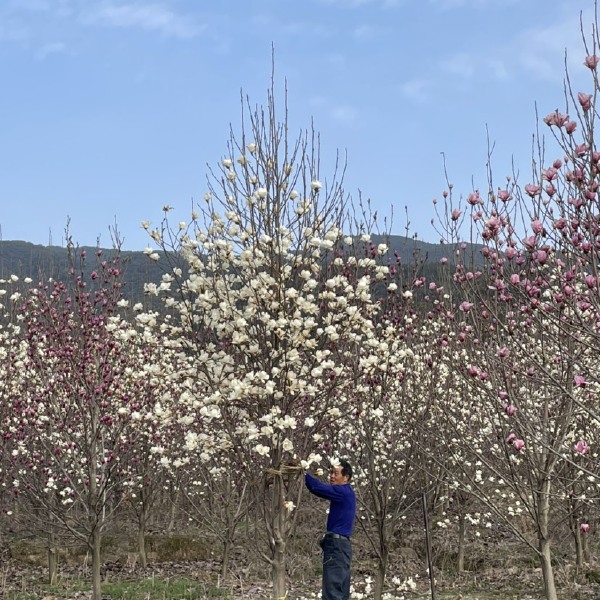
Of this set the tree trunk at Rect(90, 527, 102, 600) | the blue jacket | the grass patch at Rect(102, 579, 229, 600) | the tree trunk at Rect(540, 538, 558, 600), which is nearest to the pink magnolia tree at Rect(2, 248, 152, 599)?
the tree trunk at Rect(90, 527, 102, 600)

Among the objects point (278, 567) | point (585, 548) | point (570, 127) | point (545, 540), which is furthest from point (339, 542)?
point (585, 548)

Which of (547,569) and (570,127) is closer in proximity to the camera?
(570,127)

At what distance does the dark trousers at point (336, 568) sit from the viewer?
281 inches

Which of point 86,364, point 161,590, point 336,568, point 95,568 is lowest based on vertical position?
point 161,590

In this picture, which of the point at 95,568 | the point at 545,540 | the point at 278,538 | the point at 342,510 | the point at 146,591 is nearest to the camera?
the point at 278,538

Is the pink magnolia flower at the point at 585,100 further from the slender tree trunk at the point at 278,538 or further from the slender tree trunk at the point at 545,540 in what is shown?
the slender tree trunk at the point at 545,540

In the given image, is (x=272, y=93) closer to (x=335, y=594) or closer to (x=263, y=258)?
(x=263, y=258)

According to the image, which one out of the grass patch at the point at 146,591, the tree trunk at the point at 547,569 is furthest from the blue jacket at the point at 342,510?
the grass patch at the point at 146,591

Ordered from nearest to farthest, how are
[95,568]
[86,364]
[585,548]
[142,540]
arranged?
[86,364], [95,568], [585,548], [142,540]

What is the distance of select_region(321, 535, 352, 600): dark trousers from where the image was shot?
7.13m

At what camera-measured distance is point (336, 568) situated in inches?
283

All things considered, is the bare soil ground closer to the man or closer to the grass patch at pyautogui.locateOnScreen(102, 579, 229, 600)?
the grass patch at pyautogui.locateOnScreen(102, 579, 229, 600)

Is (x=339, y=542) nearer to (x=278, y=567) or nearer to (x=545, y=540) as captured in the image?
(x=278, y=567)

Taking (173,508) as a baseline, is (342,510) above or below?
above
